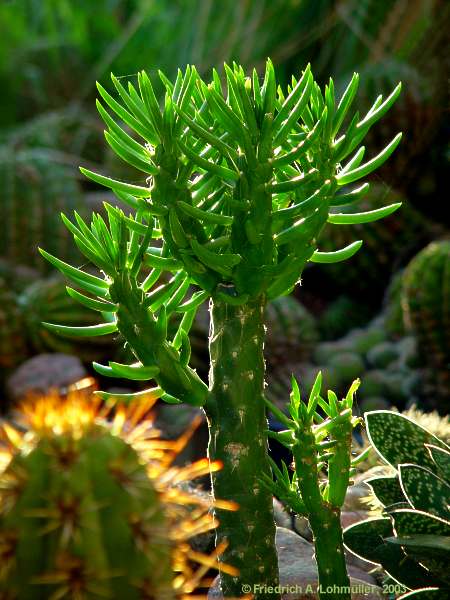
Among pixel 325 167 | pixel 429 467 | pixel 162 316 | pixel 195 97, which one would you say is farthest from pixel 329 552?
pixel 195 97

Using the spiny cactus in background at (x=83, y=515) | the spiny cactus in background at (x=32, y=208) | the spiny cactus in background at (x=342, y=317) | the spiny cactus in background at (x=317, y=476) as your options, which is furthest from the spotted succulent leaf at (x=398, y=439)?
the spiny cactus in background at (x=32, y=208)

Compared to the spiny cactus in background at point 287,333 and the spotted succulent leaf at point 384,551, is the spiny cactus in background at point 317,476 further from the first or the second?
the spiny cactus in background at point 287,333

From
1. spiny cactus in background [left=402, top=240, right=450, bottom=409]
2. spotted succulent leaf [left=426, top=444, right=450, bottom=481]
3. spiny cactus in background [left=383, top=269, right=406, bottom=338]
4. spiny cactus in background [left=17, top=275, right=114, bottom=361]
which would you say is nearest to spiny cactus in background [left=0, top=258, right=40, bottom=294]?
spiny cactus in background [left=17, top=275, right=114, bottom=361]

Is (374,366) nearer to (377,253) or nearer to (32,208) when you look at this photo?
(377,253)

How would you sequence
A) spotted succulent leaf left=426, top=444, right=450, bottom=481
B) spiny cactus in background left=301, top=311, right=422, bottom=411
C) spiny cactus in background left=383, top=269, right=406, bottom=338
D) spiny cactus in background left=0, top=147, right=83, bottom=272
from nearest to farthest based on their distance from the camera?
spotted succulent leaf left=426, top=444, right=450, bottom=481 → spiny cactus in background left=301, top=311, right=422, bottom=411 → spiny cactus in background left=383, top=269, right=406, bottom=338 → spiny cactus in background left=0, top=147, right=83, bottom=272

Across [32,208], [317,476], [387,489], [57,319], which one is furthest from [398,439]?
[32,208]

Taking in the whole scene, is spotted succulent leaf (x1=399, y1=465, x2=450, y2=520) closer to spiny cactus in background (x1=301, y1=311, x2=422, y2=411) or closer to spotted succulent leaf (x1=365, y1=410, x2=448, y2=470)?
spotted succulent leaf (x1=365, y1=410, x2=448, y2=470)
